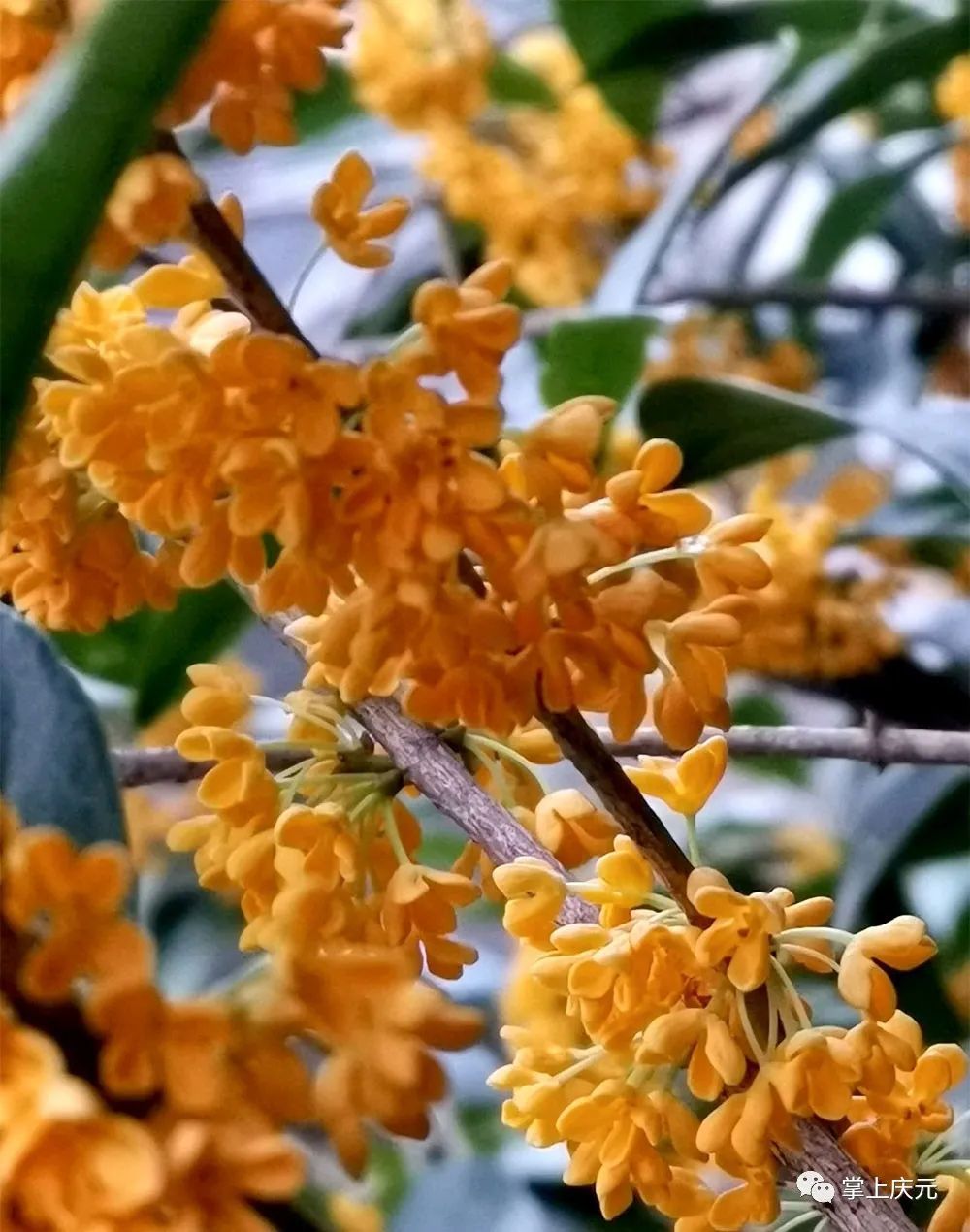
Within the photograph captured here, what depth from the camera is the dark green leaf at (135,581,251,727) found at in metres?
0.79

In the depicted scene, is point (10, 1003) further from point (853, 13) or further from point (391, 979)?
point (853, 13)

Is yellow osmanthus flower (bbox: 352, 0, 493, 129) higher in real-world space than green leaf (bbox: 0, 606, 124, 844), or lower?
lower

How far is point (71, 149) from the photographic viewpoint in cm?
23

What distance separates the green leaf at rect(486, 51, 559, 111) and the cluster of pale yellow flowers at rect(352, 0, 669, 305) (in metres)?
0.09

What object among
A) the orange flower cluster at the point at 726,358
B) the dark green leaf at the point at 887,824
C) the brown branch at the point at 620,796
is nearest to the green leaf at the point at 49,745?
the brown branch at the point at 620,796

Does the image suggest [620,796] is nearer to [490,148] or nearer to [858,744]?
[858,744]

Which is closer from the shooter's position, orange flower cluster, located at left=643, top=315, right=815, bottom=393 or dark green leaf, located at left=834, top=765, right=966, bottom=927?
dark green leaf, located at left=834, top=765, right=966, bottom=927

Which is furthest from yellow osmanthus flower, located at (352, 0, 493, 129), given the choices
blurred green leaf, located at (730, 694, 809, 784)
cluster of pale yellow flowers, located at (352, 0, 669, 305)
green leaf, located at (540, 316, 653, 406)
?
blurred green leaf, located at (730, 694, 809, 784)

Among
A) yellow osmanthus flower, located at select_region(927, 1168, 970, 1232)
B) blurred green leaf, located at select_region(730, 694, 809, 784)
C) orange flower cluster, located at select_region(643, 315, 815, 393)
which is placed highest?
yellow osmanthus flower, located at select_region(927, 1168, 970, 1232)

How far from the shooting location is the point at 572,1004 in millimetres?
344

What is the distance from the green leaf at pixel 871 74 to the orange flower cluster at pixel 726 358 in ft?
0.52

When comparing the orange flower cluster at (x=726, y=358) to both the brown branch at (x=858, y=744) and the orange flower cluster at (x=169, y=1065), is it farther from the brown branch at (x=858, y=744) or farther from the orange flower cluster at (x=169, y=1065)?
the orange flower cluster at (x=169, y=1065)

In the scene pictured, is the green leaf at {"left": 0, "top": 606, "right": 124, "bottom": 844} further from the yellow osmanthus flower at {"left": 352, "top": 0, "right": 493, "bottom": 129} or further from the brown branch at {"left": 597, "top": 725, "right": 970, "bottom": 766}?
the yellow osmanthus flower at {"left": 352, "top": 0, "right": 493, "bottom": 129}

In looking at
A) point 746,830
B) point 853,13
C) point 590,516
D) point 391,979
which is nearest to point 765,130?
point 853,13
